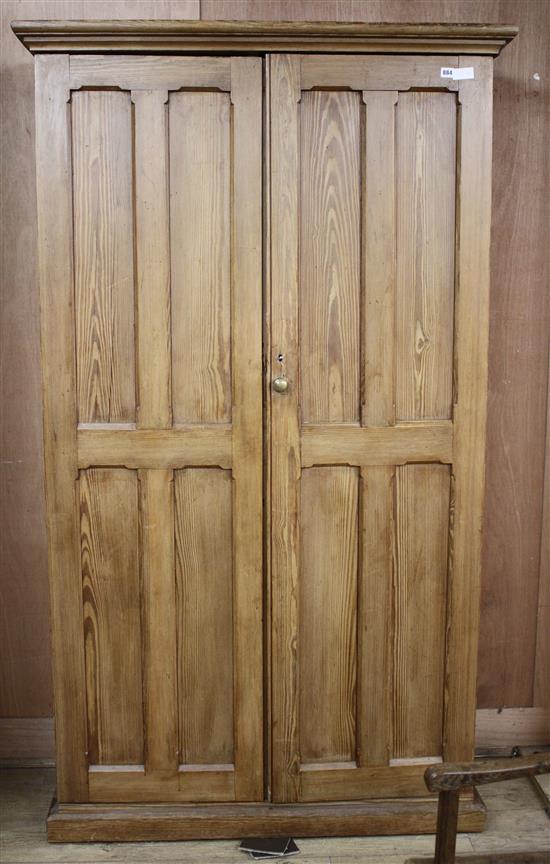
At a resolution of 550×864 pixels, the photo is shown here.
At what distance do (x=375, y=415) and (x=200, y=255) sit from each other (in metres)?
0.62

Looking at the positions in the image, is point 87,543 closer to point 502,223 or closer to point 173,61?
point 173,61

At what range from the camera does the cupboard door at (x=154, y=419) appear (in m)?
2.12

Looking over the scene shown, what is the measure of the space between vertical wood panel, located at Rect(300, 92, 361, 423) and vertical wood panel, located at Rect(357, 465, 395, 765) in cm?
22

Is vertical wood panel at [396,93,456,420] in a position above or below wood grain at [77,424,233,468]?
above

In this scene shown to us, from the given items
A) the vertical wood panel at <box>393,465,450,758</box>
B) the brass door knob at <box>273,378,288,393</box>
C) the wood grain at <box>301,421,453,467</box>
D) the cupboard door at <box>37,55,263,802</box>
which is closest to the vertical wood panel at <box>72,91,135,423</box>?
the cupboard door at <box>37,55,263,802</box>

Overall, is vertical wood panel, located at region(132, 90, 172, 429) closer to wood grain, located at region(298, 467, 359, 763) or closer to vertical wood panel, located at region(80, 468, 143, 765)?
vertical wood panel, located at region(80, 468, 143, 765)

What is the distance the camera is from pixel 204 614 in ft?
7.47

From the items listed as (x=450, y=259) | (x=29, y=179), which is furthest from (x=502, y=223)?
(x=29, y=179)

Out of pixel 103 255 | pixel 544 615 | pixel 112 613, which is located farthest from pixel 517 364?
pixel 112 613

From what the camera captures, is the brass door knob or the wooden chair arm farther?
the brass door knob

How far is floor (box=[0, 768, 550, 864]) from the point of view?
7.38ft

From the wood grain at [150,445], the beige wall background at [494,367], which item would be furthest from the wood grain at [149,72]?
the wood grain at [150,445]

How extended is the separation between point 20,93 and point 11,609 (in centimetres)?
165

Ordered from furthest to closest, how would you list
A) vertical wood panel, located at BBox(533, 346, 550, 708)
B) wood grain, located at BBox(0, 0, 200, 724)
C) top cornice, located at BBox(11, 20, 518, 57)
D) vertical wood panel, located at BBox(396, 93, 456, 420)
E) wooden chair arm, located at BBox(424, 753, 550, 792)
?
1. vertical wood panel, located at BBox(533, 346, 550, 708)
2. wood grain, located at BBox(0, 0, 200, 724)
3. vertical wood panel, located at BBox(396, 93, 456, 420)
4. top cornice, located at BBox(11, 20, 518, 57)
5. wooden chair arm, located at BBox(424, 753, 550, 792)
